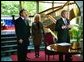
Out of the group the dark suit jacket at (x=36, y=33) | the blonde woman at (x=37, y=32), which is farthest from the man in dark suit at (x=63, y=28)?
the dark suit jacket at (x=36, y=33)

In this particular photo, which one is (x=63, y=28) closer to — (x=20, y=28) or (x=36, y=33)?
(x=20, y=28)

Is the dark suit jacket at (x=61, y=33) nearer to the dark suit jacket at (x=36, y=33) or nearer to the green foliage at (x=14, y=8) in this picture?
the dark suit jacket at (x=36, y=33)

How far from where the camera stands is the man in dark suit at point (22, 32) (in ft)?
13.2

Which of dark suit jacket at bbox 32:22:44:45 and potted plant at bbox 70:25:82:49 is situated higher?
potted plant at bbox 70:25:82:49

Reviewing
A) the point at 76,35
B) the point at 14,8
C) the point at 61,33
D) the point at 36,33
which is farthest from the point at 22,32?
the point at 14,8

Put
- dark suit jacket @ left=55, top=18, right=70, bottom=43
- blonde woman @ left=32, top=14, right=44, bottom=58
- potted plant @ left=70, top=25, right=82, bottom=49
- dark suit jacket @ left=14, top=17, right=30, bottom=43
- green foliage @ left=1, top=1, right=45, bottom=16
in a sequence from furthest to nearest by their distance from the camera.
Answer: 1. green foliage @ left=1, top=1, right=45, bottom=16
2. blonde woman @ left=32, top=14, right=44, bottom=58
3. dark suit jacket @ left=55, top=18, right=70, bottom=43
4. dark suit jacket @ left=14, top=17, right=30, bottom=43
5. potted plant @ left=70, top=25, right=82, bottom=49

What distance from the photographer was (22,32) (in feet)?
13.4

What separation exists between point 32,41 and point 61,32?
176 cm

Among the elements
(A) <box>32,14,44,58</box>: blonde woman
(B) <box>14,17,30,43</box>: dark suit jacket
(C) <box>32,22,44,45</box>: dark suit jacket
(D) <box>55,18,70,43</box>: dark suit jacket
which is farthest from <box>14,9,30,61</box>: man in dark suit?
(C) <box>32,22,44,45</box>: dark suit jacket

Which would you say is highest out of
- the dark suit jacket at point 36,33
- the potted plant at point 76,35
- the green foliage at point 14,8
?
the green foliage at point 14,8

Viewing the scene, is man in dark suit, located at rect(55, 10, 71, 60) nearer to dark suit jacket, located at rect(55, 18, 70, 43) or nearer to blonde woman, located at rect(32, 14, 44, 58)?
dark suit jacket, located at rect(55, 18, 70, 43)

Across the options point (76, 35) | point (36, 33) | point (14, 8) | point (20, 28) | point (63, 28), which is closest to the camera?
point (76, 35)

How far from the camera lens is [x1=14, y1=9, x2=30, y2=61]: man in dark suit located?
13.2 feet

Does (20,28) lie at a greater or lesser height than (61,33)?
greater
